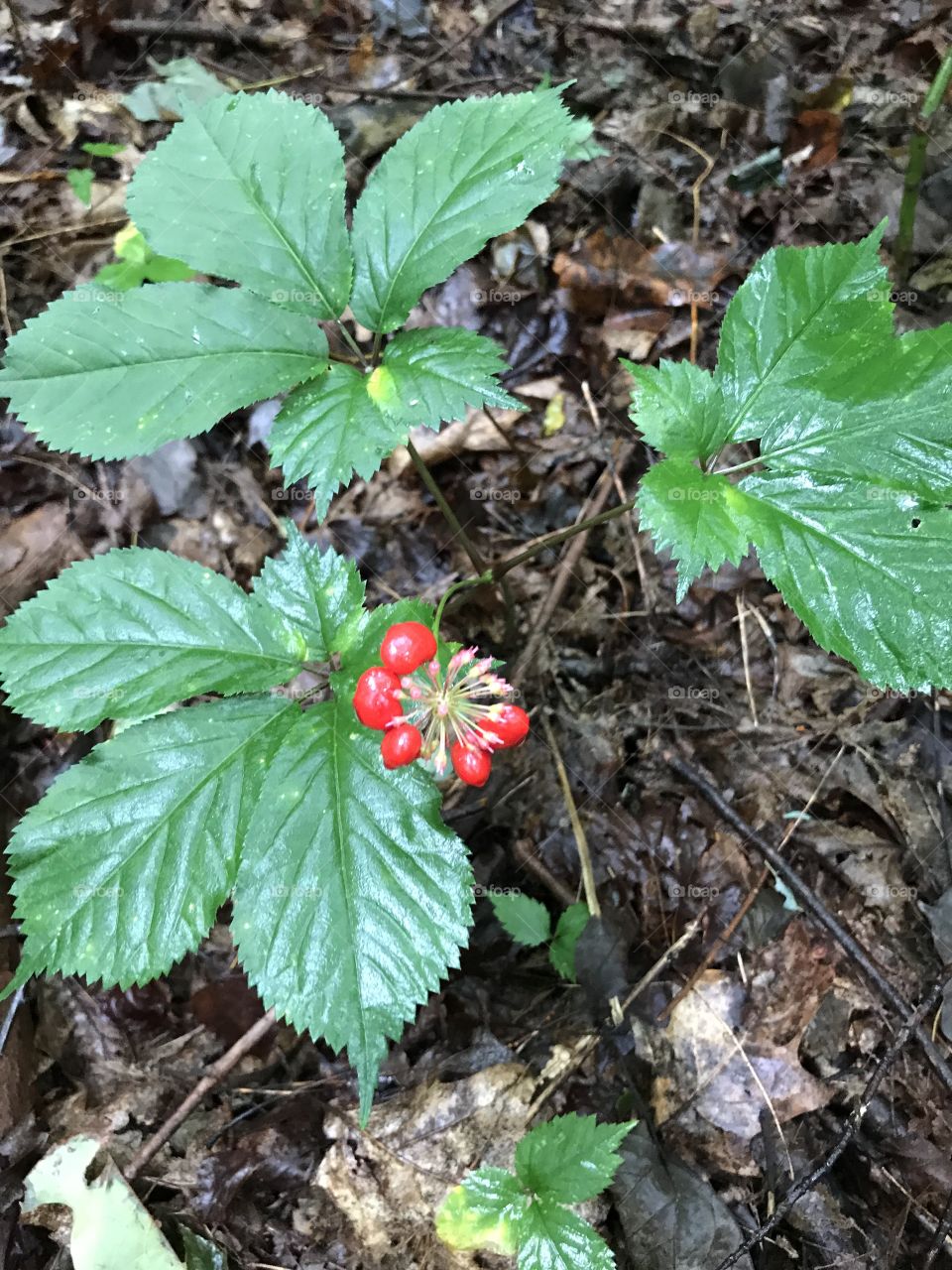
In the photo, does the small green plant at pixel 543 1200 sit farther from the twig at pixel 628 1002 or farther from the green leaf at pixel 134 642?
the green leaf at pixel 134 642

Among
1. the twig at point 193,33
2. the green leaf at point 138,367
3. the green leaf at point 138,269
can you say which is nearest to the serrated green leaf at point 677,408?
the green leaf at point 138,367

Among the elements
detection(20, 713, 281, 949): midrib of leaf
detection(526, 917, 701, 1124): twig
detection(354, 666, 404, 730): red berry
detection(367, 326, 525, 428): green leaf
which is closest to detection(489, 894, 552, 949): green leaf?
detection(526, 917, 701, 1124): twig

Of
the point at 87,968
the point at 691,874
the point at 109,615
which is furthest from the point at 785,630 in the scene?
the point at 87,968

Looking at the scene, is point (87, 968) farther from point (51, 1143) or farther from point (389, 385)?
point (389, 385)

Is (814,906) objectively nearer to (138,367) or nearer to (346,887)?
(346,887)

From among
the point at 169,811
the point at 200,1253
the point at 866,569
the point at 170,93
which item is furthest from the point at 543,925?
the point at 170,93

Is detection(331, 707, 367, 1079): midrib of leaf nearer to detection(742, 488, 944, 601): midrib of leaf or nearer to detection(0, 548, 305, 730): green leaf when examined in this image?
detection(0, 548, 305, 730): green leaf

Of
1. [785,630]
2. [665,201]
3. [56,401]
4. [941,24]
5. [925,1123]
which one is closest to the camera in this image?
[56,401]
